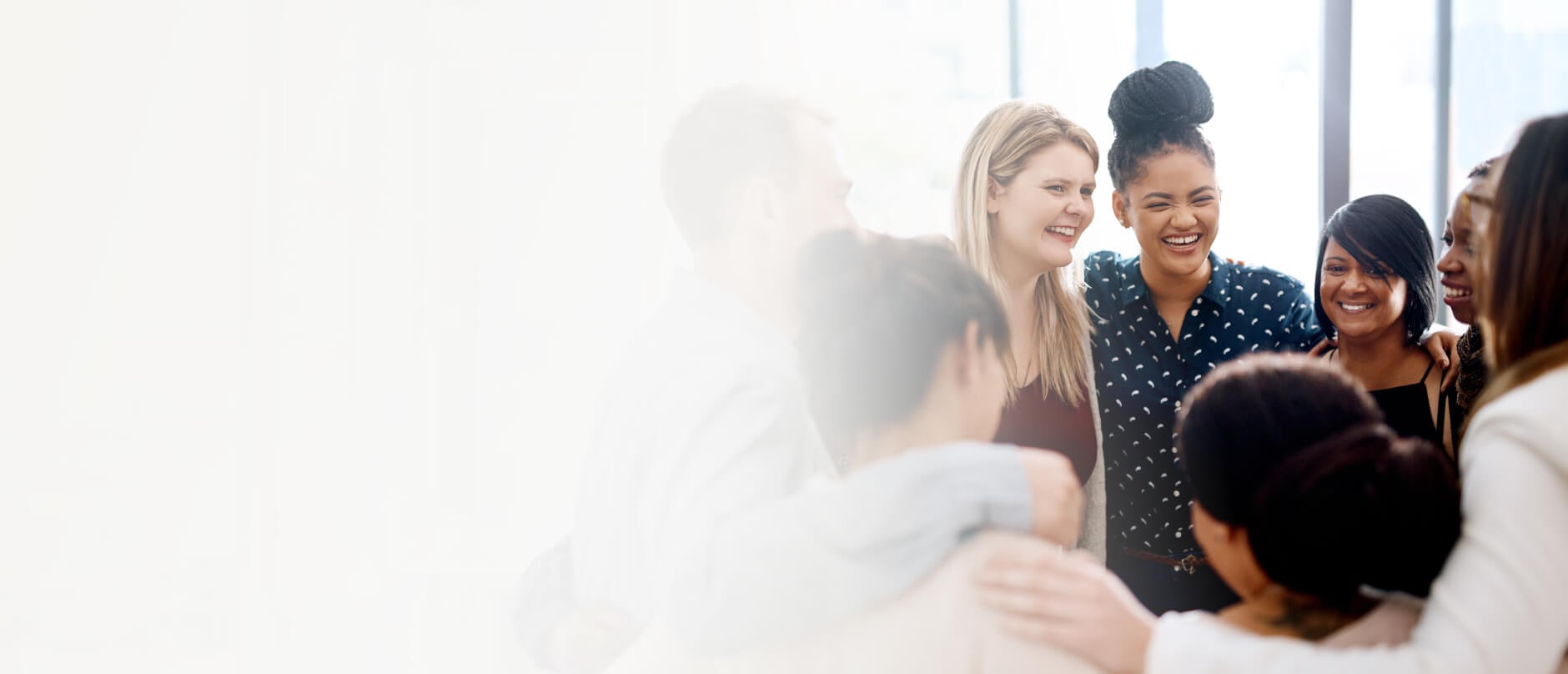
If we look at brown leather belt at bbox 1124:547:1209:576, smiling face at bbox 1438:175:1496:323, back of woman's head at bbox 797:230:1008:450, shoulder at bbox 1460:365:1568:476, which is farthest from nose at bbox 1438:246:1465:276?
back of woman's head at bbox 797:230:1008:450

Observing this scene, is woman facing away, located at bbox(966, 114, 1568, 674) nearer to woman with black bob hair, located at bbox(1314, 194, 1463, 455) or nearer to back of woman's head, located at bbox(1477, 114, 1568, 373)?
back of woman's head, located at bbox(1477, 114, 1568, 373)

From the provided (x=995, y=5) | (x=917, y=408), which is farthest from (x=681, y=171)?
(x=995, y=5)

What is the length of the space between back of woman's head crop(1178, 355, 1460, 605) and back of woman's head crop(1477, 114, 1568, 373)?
5.3 inches

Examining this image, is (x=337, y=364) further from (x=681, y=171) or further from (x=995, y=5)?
(x=995, y=5)

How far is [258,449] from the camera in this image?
926mm

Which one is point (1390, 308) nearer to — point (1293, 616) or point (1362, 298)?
point (1362, 298)

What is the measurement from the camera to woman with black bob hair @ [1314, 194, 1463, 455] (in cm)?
136

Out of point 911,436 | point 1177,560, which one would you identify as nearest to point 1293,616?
point 911,436

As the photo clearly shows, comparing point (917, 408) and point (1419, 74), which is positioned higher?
point (1419, 74)

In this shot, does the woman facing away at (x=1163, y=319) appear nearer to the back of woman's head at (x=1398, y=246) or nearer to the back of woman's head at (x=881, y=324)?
the back of woman's head at (x=1398, y=246)

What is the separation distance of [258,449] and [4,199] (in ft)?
0.98

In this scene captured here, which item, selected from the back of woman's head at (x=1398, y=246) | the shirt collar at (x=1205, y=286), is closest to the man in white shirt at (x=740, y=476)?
the shirt collar at (x=1205, y=286)

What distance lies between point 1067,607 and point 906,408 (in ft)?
0.64

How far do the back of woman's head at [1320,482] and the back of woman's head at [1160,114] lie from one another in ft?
2.32
